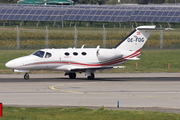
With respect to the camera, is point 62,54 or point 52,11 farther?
point 52,11

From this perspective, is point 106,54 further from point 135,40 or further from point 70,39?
point 70,39

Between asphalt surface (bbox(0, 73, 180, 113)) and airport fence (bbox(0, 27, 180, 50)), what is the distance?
28971 millimetres

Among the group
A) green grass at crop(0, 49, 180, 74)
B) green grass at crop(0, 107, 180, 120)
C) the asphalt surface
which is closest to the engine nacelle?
the asphalt surface

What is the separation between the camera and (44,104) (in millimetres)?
20469

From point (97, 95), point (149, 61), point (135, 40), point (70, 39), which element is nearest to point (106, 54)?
point (135, 40)

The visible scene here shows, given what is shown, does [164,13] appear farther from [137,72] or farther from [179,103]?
[179,103]

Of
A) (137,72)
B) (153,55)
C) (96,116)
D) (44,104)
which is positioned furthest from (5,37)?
(96,116)

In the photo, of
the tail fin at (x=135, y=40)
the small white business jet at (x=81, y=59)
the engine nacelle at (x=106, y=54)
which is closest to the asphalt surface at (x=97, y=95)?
the small white business jet at (x=81, y=59)

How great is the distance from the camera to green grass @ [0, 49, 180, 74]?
43938mm

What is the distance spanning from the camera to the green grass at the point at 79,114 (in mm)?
16272

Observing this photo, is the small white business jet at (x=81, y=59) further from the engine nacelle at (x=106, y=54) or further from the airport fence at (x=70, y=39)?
the airport fence at (x=70, y=39)

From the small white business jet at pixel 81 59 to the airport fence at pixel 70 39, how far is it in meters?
22.5

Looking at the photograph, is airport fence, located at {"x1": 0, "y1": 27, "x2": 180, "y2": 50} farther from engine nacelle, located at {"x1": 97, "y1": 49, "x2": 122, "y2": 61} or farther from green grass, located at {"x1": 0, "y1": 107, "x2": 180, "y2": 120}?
green grass, located at {"x1": 0, "y1": 107, "x2": 180, "y2": 120}

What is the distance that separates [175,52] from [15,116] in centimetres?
4583
